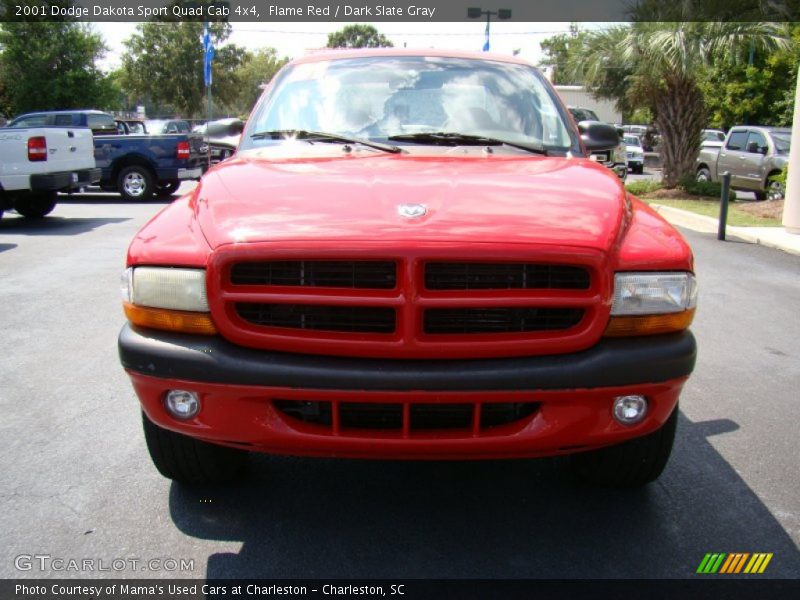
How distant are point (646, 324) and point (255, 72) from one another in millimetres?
75996

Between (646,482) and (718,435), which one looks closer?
(646,482)

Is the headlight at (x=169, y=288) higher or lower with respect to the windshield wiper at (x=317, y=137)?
lower

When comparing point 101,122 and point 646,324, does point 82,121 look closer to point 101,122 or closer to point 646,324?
point 101,122

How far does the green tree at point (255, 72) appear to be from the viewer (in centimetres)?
6462

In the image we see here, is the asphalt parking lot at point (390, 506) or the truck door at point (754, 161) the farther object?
the truck door at point (754, 161)

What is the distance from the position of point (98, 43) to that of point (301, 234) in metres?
39.6

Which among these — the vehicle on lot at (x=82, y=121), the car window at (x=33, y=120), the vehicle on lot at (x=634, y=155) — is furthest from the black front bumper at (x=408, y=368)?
the vehicle on lot at (x=634, y=155)

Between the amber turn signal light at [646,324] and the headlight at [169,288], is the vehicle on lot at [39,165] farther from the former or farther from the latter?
the amber turn signal light at [646,324]

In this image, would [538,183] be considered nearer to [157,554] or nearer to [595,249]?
[595,249]

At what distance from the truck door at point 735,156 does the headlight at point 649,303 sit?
1712 cm

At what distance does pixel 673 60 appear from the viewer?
54.6ft

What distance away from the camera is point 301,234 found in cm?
266

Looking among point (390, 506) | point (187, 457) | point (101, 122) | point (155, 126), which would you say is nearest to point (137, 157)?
point (101, 122)

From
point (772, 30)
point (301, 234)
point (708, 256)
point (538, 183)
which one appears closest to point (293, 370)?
point (301, 234)
